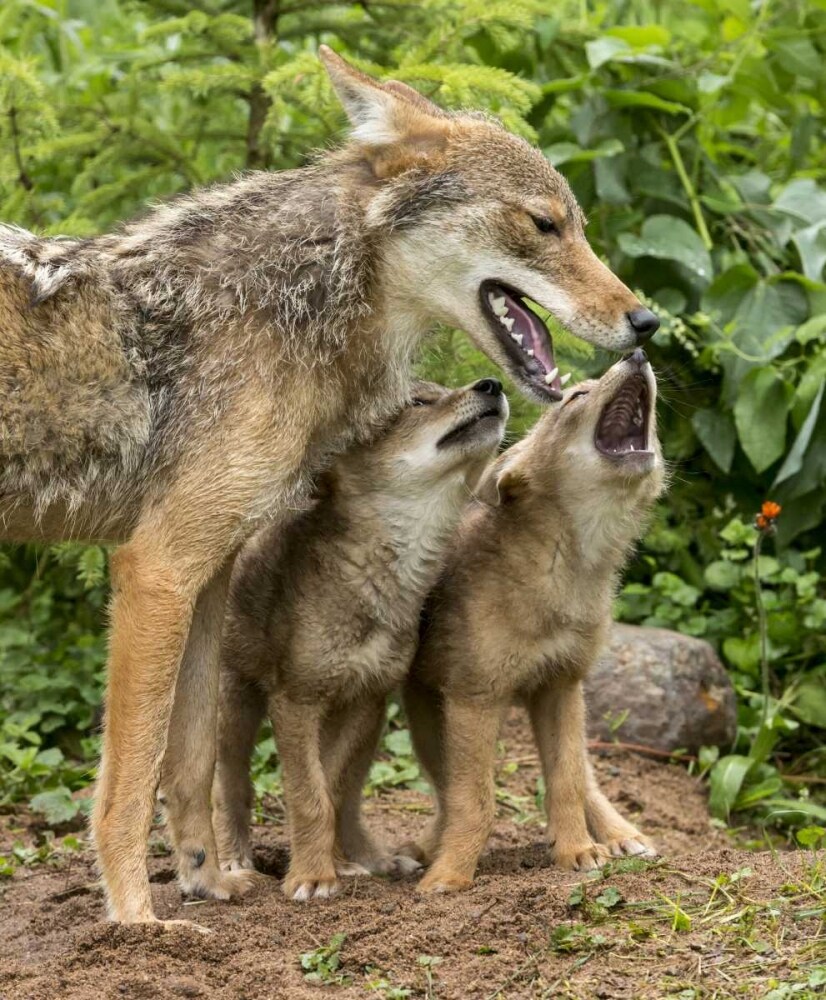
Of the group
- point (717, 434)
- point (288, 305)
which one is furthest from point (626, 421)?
point (717, 434)

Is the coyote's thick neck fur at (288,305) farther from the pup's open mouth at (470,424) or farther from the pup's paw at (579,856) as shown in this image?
the pup's paw at (579,856)

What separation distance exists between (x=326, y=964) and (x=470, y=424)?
6.89ft

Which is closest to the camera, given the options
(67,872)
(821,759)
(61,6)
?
(67,872)

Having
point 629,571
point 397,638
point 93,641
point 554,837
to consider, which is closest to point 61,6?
point 93,641

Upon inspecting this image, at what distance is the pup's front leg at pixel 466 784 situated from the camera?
17.5 feet

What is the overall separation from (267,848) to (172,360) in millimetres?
2307

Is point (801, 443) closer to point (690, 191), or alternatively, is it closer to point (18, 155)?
point (690, 191)

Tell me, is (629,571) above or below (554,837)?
below

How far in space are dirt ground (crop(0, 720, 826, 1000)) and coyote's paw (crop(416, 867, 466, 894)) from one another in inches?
2.3

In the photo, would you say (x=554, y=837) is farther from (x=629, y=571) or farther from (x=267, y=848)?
(x=629, y=571)

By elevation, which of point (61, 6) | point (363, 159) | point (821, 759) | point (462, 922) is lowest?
point (821, 759)

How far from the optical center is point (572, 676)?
18.6 ft

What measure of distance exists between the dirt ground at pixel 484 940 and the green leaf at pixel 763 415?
3111mm

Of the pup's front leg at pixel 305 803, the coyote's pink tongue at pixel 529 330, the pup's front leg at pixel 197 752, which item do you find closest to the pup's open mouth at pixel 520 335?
the coyote's pink tongue at pixel 529 330
